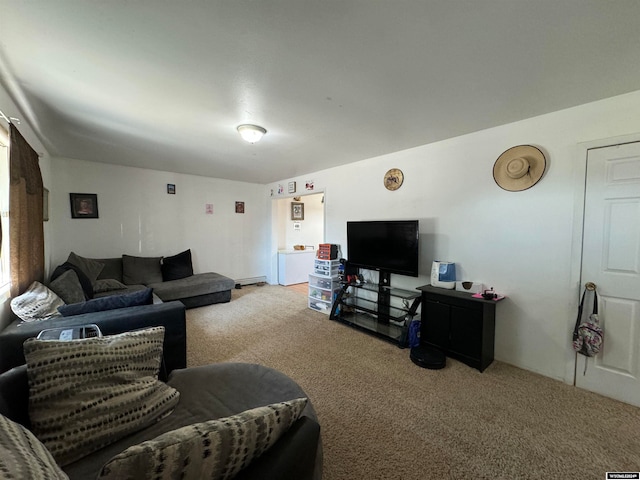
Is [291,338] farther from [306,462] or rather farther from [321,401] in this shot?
[306,462]

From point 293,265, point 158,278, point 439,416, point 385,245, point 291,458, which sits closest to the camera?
point 291,458

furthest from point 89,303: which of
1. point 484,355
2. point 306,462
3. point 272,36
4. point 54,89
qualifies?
point 484,355

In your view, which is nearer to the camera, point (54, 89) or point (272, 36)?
point (272, 36)

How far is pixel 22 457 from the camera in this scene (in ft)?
1.88

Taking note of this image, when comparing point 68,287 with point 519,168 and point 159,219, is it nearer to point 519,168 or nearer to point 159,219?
point 159,219

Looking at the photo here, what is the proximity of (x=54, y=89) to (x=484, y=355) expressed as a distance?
4.16m

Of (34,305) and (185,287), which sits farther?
(185,287)

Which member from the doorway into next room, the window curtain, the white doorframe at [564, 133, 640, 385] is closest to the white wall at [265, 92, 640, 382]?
the white doorframe at [564, 133, 640, 385]

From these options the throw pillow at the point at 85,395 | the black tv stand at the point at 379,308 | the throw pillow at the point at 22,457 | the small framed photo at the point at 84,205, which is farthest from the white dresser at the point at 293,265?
the throw pillow at the point at 22,457

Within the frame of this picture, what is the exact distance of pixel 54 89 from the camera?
188 cm

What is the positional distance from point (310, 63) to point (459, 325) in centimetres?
257

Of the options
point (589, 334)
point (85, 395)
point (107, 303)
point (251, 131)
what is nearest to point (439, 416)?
point (589, 334)

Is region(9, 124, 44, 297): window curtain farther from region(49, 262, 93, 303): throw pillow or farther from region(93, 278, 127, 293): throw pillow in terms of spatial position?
region(93, 278, 127, 293): throw pillow

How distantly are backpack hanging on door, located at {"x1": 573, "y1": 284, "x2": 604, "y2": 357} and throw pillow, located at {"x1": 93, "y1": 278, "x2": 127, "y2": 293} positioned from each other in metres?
5.14
